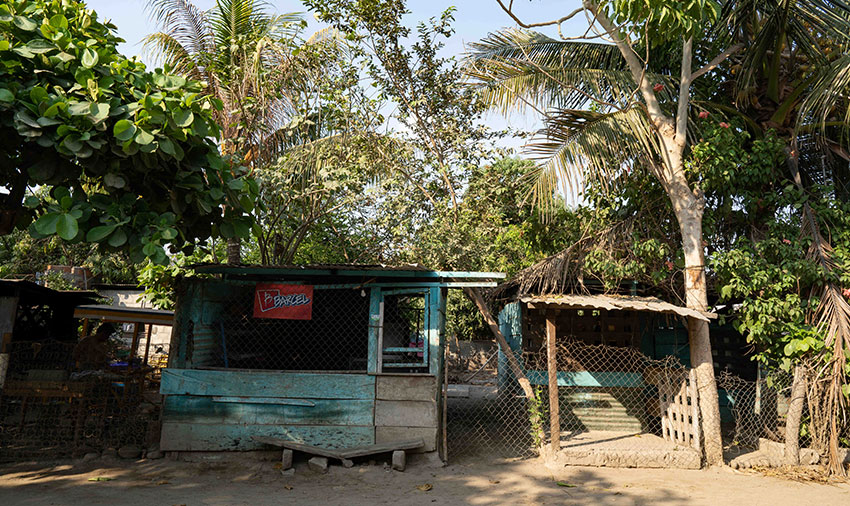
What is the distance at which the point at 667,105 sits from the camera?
Answer: 8.67 metres

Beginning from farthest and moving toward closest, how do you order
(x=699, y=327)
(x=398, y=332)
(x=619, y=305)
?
(x=398, y=332), (x=699, y=327), (x=619, y=305)

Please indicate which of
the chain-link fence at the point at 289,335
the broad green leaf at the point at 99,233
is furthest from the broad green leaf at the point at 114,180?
the chain-link fence at the point at 289,335

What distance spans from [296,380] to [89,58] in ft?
14.6

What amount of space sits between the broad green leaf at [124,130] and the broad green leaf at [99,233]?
716mm

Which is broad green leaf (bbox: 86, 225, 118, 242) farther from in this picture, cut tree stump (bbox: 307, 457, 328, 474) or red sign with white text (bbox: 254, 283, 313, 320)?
cut tree stump (bbox: 307, 457, 328, 474)

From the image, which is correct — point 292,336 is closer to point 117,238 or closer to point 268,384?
point 268,384

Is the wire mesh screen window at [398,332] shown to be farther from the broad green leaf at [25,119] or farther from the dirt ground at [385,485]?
the broad green leaf at [25,119]

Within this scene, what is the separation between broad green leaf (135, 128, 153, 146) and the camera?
396 cm

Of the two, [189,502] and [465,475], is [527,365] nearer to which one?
[465,475]

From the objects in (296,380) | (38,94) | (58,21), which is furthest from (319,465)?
(58,21)

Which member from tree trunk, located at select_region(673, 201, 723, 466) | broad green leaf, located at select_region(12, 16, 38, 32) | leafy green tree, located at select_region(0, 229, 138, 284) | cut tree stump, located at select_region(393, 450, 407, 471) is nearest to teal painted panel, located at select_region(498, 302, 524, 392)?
tree trunk, located at select_region(673, 201, 723, 466)

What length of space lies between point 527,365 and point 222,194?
6.33 metres

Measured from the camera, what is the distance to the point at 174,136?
4.21m

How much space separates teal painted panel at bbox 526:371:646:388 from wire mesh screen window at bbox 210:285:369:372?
9.33 feet
